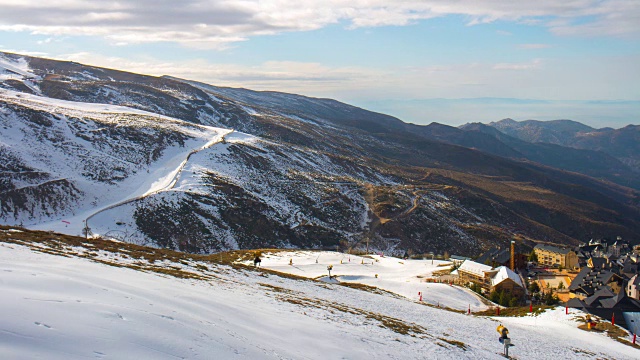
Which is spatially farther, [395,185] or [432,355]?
[395,185]

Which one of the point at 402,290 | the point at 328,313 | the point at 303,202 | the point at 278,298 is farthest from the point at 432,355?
the point at 303,202

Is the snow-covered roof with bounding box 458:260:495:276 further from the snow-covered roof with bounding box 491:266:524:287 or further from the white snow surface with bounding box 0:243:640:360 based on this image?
the white snow surface with bounding box 0:243:640:360

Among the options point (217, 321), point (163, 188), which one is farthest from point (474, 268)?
point (163, 188)

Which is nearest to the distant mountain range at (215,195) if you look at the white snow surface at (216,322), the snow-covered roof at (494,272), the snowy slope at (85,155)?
the snowy slope at (85,155)

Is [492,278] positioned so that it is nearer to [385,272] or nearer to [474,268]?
[474,268]

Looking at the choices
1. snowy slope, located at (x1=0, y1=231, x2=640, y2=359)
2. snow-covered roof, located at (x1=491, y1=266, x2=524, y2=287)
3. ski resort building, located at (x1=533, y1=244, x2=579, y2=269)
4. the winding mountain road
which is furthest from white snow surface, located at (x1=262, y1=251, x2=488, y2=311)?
the winding mountain road

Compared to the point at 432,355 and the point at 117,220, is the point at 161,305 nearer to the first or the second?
the point at 432,355

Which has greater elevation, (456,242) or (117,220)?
(117,220)
